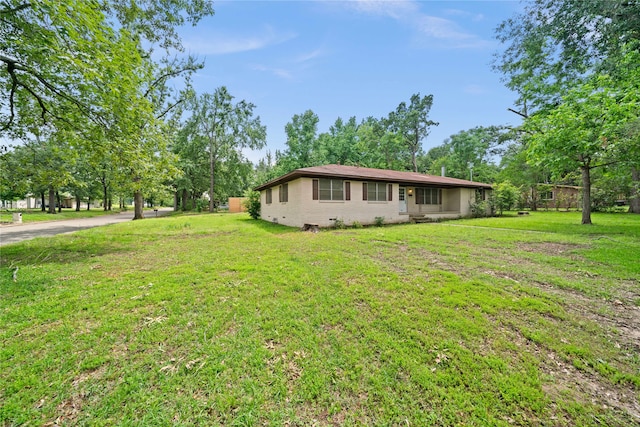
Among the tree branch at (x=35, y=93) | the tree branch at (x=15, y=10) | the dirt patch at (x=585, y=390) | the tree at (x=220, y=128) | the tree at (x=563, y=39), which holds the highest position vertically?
the tree at (x=220, y=128)

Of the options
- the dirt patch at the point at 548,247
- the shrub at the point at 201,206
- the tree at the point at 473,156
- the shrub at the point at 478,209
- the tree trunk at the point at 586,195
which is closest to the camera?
the dirt patch at the point at 548,247

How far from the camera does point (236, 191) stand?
34031mm

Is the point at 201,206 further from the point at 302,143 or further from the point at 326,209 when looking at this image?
the point at 326,209

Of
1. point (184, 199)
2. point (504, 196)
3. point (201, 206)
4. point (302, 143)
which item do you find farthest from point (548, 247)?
point (184, 199)

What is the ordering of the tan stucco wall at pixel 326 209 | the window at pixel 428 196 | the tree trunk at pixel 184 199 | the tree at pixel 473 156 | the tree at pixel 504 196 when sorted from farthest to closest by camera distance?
the tree at pixel 473 156, the tree trunk at pixel 184 199, the tree at pixel 504 196, the window at pixel 428 196, the tan stucco wall at pixel 326 209

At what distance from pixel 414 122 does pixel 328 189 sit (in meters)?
28.9

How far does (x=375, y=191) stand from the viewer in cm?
1363

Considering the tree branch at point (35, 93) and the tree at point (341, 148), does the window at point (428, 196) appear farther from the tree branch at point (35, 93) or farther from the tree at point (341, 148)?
the tree branch at point (35, 93)

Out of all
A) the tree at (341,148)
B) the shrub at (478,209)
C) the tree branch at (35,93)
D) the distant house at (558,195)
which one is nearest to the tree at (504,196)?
the shrub at (478,209)

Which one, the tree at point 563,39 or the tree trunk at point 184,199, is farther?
the tree trunk at point 184,199

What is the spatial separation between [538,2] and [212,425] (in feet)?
50.7

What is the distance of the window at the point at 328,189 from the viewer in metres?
11.7

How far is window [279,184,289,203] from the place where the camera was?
1348 cm

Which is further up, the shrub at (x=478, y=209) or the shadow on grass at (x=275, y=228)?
the shrub at (x=478, y=209)
